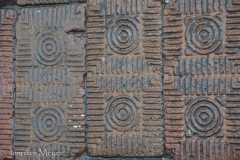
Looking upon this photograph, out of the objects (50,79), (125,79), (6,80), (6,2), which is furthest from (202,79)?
(6,2)

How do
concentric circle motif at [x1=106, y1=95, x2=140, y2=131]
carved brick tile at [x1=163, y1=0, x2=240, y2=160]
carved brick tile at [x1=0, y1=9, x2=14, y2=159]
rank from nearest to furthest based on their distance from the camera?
carved brick tile at [x1=163, y1=0, x2=240, y2=160] → concentric circle motif at [x1=106, y1=95, x2=140, y2=131] → carved brick tile at [x1=0, y1=9, x2=14, y2=159]

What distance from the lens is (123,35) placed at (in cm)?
238

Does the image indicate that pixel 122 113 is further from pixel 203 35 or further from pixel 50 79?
pixel 203 35

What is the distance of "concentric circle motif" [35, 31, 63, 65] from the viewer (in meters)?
2.45

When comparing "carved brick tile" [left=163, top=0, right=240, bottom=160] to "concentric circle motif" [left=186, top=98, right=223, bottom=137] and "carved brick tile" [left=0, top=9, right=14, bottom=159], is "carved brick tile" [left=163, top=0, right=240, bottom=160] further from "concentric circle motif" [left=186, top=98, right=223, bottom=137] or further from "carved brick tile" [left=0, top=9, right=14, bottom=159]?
"carved brick tile" [left=0, top=9, right=14, bottom=159]

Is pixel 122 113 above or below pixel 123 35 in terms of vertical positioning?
below

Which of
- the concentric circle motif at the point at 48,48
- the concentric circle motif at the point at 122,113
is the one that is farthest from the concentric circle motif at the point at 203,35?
the concentric circle motif at the point at 48,48

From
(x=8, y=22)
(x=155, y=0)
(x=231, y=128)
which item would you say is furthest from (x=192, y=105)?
(x=8, y=22)

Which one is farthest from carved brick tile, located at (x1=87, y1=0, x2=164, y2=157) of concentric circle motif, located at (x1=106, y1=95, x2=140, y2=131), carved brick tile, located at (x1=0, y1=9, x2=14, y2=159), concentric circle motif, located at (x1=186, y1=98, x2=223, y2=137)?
carved brick tile, located at (x1=0, y1=9, x2=14, y2=159)

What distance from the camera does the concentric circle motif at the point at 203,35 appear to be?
226cm

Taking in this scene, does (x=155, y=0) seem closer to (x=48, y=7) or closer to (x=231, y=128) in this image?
(x=48, y=7)

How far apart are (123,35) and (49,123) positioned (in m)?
0.76

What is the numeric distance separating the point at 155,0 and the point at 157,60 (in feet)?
1.29

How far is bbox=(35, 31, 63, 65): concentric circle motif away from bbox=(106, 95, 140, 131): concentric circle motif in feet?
1.59
